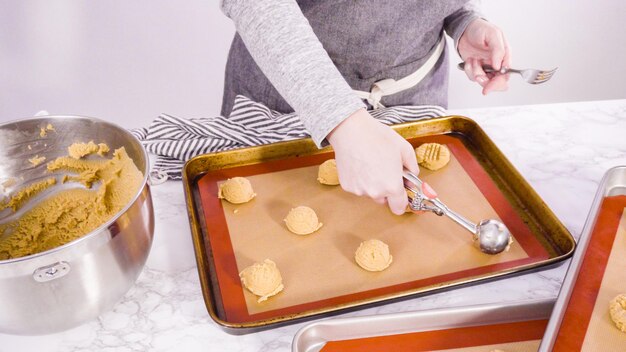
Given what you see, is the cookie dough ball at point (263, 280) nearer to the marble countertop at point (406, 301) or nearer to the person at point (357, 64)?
the marble countertop at point (406, 301)

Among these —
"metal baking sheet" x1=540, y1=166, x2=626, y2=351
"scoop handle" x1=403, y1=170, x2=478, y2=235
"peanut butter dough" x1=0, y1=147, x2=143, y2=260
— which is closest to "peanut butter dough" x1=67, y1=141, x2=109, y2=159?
"peanut butter dough" x1=0, y1=147, x2=143, y2=260

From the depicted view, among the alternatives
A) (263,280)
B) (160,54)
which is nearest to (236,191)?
(263,280)

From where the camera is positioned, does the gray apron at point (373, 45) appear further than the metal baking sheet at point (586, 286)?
Yes

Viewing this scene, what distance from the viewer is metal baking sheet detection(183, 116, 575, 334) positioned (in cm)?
84

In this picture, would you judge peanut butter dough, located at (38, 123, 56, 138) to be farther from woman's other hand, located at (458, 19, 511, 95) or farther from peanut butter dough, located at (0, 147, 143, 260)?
woman's other hand, located at (458, 19, 511, 95)

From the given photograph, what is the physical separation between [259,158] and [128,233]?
1.44 ft

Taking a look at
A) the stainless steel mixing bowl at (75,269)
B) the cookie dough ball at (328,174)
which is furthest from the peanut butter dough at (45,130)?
the cookie dough ball at (328,174)

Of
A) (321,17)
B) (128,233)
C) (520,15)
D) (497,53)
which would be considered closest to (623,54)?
(520,15)

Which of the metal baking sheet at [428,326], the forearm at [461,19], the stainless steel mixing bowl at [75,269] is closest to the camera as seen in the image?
the stainless steel mixing bowl at [75,269]

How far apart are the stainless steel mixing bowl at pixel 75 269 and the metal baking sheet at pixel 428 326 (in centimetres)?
26

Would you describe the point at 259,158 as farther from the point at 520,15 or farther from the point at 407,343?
the point at 520,15

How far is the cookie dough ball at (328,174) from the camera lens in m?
1.07

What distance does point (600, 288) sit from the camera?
30.7 inches

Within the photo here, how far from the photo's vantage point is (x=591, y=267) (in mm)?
808
